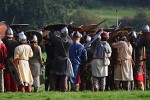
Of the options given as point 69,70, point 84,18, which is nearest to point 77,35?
point 69,70

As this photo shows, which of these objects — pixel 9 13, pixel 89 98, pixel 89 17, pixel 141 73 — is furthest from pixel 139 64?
pixel 89 17

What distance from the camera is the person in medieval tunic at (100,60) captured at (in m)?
23.3

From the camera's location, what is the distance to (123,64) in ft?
79.5

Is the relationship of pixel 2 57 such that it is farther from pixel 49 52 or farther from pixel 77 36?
pixel 77 36

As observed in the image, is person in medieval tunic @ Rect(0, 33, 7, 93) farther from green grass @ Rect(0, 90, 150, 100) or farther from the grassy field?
the grassy field

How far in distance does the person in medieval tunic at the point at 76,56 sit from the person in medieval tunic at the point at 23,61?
122 cm

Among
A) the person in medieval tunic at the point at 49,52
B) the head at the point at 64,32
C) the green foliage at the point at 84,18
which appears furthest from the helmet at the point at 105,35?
the green foliage at the point at 84,18

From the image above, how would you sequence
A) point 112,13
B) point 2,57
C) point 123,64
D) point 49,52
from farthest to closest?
point 112,13 → point 123,64 → point 49,52 → point 2,57

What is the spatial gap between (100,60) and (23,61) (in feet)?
7.51

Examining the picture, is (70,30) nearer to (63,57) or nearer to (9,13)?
(63,57)

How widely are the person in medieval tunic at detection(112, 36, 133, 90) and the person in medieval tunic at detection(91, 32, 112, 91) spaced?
68 centimetres

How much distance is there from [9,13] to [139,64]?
138 feet

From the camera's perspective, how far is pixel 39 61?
23578mm

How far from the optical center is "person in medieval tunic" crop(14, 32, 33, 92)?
22.7m
